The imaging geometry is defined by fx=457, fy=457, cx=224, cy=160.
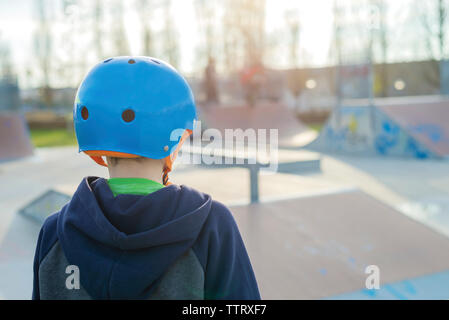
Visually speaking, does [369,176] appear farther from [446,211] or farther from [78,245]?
[78,245]

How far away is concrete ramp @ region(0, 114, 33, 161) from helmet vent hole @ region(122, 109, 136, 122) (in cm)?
1307

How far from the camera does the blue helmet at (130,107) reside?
130 cm

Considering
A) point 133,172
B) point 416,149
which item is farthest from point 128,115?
point 416,149

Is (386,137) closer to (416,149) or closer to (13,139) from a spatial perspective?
(416,149)

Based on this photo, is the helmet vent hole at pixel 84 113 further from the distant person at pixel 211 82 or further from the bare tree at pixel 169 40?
the bare tree at pixel 169 40

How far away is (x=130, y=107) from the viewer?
130 cm

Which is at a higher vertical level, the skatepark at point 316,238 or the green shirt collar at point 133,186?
the green shirt collar at point 133,186

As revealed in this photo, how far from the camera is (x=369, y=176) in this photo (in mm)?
9039

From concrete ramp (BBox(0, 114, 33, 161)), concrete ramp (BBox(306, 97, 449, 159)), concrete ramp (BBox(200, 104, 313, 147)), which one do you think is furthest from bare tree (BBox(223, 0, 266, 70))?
concrete ramp (BBox(0, 114, 33, 161))

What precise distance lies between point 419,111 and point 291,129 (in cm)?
657

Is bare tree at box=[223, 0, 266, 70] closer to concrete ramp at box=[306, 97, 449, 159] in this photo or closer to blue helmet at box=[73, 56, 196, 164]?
concrete ramp at box=[306, 97, 449, 159]

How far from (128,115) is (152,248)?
0.39 m

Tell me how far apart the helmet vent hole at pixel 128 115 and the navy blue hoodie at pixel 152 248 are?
198mm

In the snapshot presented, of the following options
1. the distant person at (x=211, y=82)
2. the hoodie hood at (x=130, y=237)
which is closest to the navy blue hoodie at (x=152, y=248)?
the hoodie hood at (x=130, y=237)
